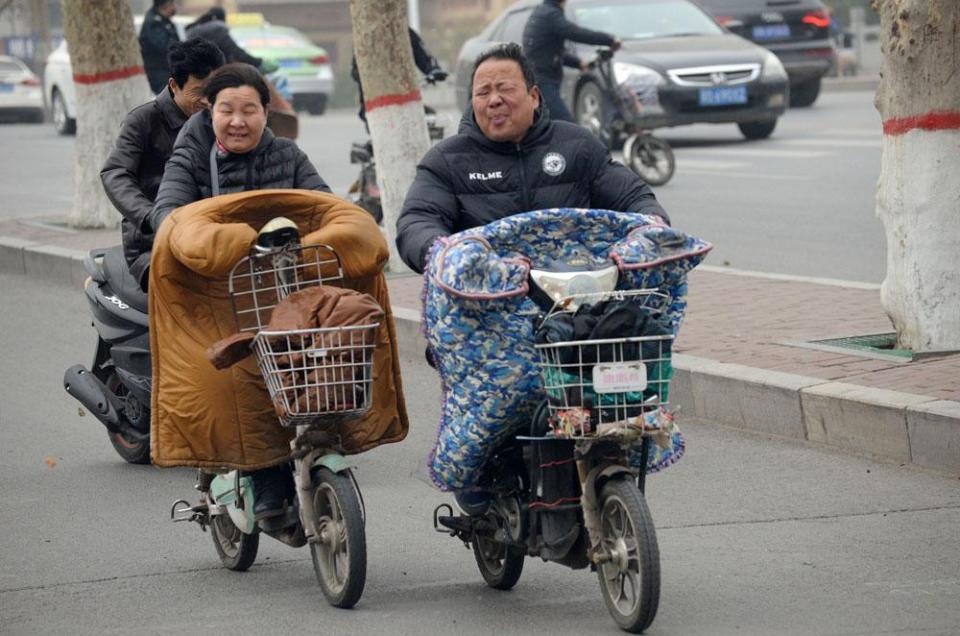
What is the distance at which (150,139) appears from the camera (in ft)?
A: 23.7

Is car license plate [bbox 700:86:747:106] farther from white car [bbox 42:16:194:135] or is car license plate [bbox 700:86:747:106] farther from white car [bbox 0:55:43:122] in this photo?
white car [bbox 0:55:43:122]

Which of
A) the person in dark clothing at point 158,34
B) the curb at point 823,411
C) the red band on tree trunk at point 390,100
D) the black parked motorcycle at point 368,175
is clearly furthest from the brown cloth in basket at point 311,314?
the person in dark clothing at point 158,34

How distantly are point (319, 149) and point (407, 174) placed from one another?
1046cm

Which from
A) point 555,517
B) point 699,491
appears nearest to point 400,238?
point 555,517

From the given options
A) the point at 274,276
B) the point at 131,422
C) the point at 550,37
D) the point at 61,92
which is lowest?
the point at 131,422

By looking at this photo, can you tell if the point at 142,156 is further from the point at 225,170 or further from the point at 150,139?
the point at 225,170

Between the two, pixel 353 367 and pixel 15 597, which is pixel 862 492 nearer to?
pixel 353 367

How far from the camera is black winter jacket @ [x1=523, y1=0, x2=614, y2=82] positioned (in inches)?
615

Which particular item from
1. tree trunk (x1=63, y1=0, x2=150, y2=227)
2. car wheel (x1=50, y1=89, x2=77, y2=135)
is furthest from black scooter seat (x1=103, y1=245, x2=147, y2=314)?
car wheel (x1=50, y1=89, x2=77, y2=135)

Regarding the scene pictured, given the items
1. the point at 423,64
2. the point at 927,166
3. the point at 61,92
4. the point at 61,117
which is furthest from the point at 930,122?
the point at 61,117

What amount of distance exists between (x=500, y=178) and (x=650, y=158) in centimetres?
1118

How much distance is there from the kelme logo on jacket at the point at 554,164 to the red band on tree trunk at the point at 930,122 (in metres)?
3.39

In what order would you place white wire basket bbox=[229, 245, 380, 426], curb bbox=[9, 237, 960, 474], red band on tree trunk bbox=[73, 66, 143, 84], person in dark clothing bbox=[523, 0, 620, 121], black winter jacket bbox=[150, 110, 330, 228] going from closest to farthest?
1. white wire basket bbox=[229, 245, 380, 426]
2. black winter jacket bbox=[150, 110, 330, 228]
3. curb bbox=[9, 237, 960, 474]
4. red band on tree trunk bbox=[73, 66, 143, 84]
5. person in dark clothing bbox=[523, 0, 620, 121]

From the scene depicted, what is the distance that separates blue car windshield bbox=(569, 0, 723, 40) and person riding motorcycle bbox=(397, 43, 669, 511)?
14.0m
